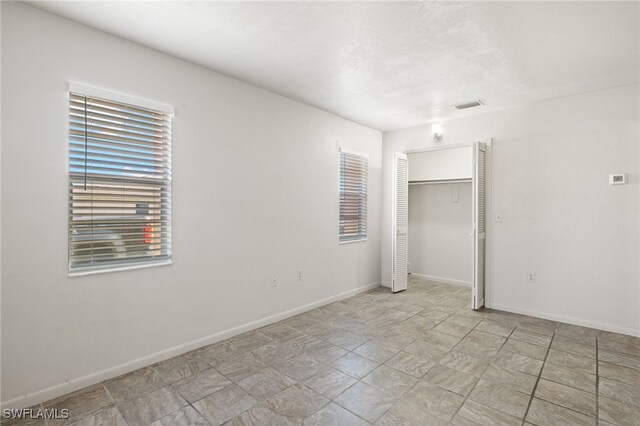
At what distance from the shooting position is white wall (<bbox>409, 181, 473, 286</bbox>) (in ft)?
18.1

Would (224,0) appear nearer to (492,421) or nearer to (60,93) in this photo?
(60,93)

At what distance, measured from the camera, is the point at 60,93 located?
7.35ft

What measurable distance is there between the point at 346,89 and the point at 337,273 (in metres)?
2.49

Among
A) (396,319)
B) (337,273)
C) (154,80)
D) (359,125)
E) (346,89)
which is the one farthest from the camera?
(359,125)

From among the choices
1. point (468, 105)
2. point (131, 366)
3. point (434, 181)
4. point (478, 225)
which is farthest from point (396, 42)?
point (434, 181)

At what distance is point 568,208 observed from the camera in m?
3.74


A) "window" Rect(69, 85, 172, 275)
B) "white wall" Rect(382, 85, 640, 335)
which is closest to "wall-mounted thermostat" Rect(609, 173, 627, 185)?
"white wall" Rect(382, 85, 640, 335)

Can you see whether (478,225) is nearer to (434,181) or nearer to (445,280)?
(434,181)

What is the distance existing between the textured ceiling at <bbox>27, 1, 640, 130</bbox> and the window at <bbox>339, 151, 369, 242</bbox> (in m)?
1.29

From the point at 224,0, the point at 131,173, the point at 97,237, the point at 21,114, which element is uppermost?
the point at 224,0

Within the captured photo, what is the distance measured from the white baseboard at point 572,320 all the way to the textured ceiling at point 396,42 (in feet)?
8.61

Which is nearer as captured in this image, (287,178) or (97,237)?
(97,237)

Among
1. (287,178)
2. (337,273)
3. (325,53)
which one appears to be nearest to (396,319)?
(337,273)

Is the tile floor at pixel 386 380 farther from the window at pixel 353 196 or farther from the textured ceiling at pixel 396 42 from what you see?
the textured ceiling at pixel 396 42
